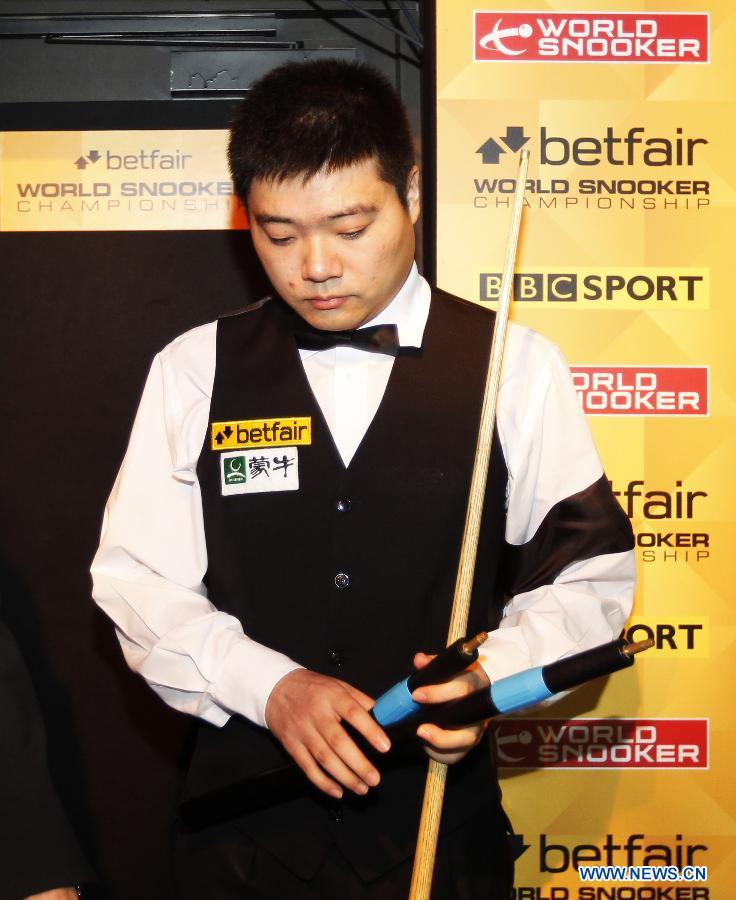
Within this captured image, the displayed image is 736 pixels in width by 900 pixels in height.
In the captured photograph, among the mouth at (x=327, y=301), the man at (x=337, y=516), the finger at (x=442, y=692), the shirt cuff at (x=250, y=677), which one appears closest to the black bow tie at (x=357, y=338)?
the man at (x=337, y=516)

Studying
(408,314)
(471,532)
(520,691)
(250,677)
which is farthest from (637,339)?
(520,691)

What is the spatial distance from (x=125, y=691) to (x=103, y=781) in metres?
0.24

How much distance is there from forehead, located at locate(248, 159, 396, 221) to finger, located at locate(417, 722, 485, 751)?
71cm

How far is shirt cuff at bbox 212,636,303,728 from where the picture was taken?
1.48m

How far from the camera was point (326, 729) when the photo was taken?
1338 millimetres

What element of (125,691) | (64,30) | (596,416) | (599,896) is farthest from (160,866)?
(64,30)

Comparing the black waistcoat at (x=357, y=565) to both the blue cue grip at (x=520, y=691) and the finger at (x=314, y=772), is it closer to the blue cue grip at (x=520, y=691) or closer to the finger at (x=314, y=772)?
the finger at (x=314, y=772)

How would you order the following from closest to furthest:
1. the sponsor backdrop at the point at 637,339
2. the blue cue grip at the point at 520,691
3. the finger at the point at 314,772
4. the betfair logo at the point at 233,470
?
the blue cue grip at the point at 520,691, the finger at the point at 314,772, the betfair logo at the point at 233,470, the sponsor backdrop at the point at 637,339

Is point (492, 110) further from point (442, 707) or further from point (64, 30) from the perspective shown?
point (442, 707)

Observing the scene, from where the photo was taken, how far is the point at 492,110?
2.28m

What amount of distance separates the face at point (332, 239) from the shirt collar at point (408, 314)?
0.11 meters

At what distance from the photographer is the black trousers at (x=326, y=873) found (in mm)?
1544

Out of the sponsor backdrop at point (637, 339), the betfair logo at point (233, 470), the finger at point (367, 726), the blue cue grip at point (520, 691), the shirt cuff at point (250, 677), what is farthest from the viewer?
the sponsor backdrop at point (637, 339)

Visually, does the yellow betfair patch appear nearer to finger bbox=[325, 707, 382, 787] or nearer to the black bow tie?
the black bow tie
